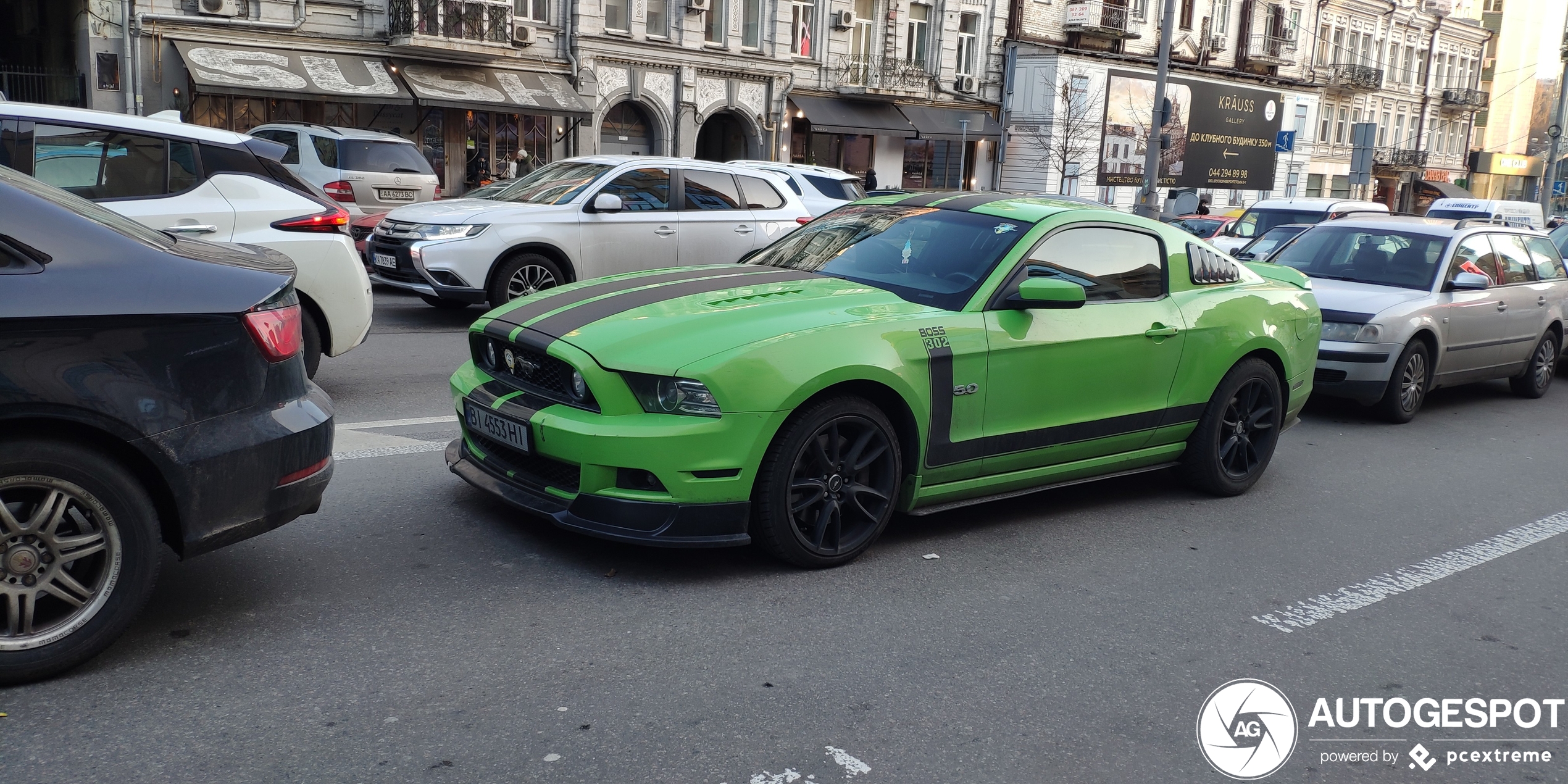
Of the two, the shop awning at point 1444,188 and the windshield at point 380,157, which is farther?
the shop awning at point 1444,188

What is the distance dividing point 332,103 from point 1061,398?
2191cm

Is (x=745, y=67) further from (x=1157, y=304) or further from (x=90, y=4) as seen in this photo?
(x=1157, y=304)

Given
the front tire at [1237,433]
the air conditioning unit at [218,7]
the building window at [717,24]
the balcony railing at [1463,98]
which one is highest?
the balcony railing at [1463,98]

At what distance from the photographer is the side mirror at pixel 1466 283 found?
9.50 m

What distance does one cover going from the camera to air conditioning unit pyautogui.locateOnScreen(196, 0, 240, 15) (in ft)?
72.6

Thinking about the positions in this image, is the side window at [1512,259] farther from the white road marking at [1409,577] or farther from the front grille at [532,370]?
the front grille at [532,370]

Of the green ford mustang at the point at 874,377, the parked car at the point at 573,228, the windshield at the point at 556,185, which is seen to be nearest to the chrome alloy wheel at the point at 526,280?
the parked car at the point at 573,228

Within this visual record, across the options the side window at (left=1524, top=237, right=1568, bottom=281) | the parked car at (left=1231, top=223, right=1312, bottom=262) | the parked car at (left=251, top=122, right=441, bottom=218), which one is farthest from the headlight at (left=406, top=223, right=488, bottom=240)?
the side window at (left=1524, top=237, right=1568, bottom=281)

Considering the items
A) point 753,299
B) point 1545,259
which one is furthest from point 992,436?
point 1545,259

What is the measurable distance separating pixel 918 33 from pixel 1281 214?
19.9m

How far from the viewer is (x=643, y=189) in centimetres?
1171

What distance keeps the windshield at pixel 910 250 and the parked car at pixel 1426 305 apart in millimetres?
4628

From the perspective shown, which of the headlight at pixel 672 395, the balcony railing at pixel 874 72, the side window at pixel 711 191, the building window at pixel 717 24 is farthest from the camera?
the balcony railing at pixel 874 72

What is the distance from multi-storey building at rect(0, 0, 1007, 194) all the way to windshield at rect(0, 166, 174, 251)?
64.6 feet
